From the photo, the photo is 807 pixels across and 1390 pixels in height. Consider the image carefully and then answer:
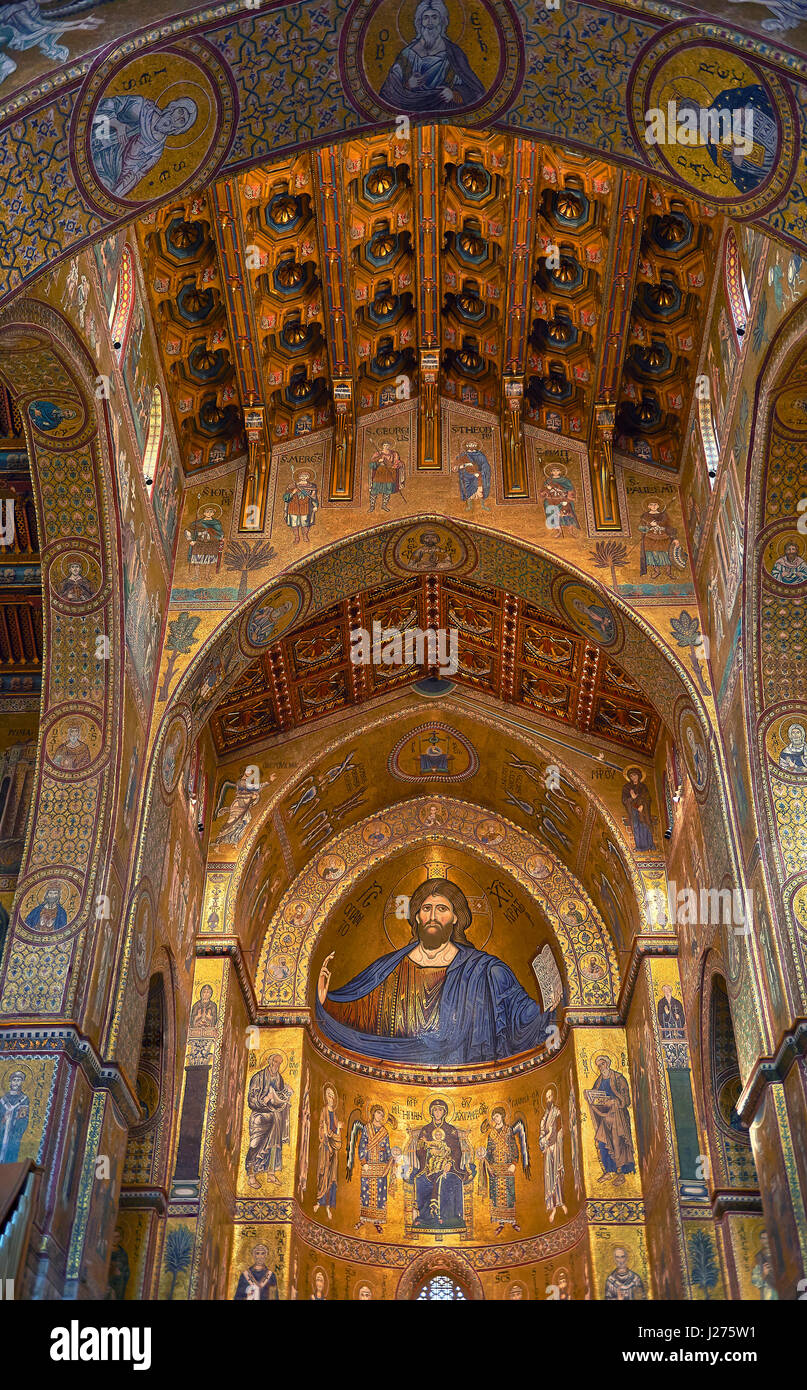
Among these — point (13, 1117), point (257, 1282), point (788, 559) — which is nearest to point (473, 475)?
point (788, 559)

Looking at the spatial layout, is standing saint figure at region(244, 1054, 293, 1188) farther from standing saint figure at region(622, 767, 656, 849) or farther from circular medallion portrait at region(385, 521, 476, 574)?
circular medallion portrait at region(385, 521, 476, 574)

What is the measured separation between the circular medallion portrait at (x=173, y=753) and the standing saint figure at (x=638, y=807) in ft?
20.9

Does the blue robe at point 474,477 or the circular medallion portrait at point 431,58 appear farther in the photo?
the blue robe at point 474,477

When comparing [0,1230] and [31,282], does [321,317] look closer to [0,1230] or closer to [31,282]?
[31,282]

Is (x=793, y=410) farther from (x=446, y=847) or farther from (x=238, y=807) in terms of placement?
(x=446, y=847)

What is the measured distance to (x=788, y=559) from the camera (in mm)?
12258

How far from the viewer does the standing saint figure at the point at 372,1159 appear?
19.4 metres

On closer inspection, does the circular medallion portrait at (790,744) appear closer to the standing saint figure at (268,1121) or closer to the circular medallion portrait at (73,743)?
the circular medallion portrait at (73,743)

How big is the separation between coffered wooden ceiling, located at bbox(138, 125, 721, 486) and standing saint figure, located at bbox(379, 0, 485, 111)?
10.2 feet

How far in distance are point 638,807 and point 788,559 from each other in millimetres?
6069

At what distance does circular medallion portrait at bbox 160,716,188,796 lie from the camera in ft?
46.4

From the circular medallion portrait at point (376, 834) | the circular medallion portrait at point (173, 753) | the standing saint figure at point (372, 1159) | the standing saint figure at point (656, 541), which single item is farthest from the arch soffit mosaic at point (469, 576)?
the standing saint figure at point (372, 1159)

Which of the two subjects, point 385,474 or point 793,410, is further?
point 385,474

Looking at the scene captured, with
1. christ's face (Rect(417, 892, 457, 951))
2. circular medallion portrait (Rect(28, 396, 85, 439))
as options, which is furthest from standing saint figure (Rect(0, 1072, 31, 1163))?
christ's face (Rect(417, 892, 457, 951))
